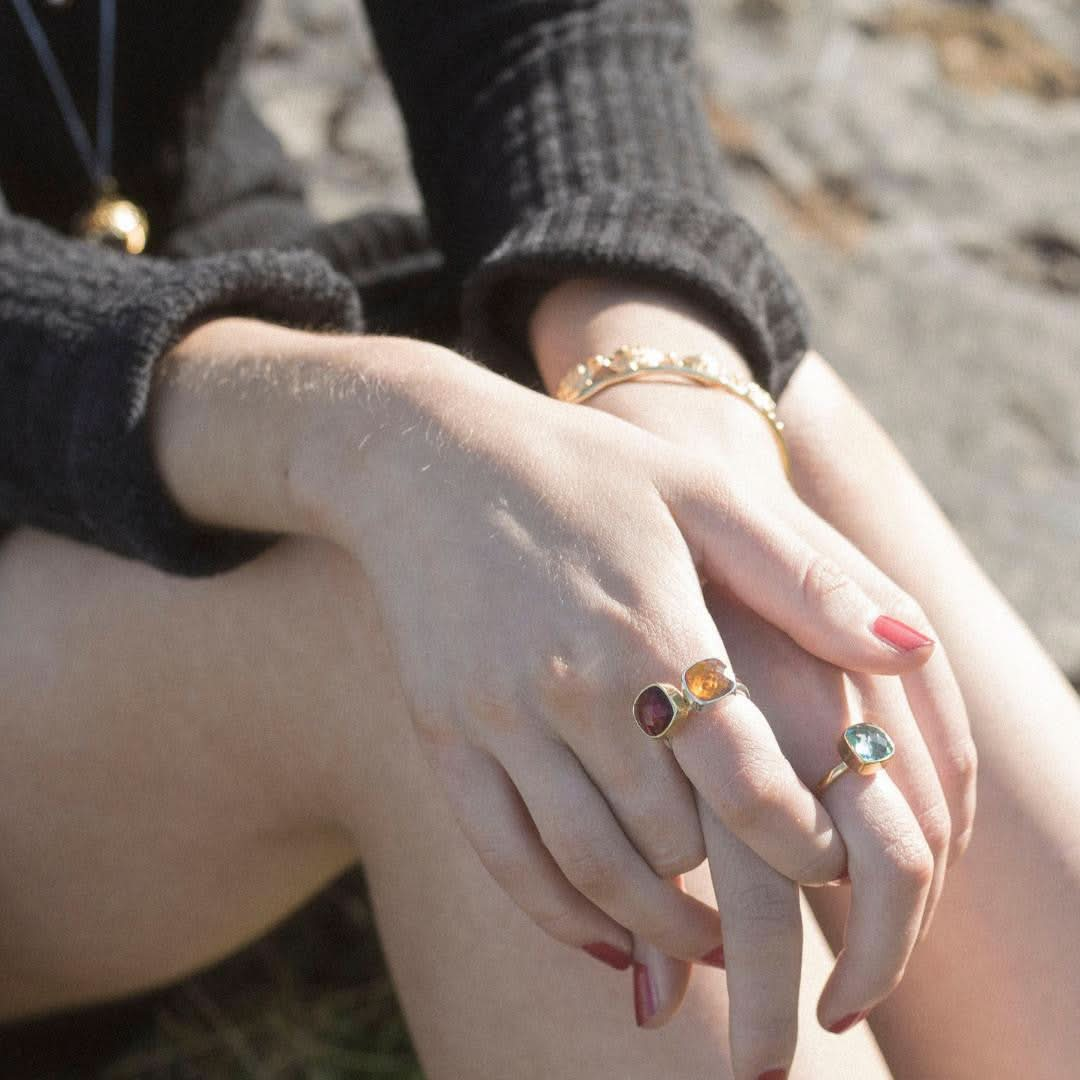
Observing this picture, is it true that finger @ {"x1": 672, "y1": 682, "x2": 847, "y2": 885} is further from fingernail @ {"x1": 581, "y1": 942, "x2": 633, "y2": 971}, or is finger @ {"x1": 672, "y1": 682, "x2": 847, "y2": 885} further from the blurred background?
the blurred background

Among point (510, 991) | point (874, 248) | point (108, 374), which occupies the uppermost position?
point (108, 374)

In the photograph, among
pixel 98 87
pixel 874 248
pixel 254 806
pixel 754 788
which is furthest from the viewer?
pixel 874 248

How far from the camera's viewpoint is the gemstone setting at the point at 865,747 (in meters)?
0.64

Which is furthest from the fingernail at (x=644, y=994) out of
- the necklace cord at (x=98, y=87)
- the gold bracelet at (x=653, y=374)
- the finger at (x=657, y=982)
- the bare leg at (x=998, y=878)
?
the necklace cord at (x=98, y=87)

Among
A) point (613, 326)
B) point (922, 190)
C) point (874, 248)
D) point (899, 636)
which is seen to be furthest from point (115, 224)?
point (922, 190)

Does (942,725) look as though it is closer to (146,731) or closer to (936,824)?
(936,824)

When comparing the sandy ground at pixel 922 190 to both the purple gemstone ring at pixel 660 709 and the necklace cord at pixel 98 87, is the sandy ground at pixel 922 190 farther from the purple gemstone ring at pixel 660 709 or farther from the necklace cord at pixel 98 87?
the purple gemstone ring at pixel 660 709

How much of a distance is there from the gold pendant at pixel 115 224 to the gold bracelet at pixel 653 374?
51 cm

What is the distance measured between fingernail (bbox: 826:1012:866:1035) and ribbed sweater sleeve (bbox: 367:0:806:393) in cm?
45

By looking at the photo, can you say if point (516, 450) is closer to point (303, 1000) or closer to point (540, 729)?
point (540, 729)

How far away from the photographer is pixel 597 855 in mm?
626

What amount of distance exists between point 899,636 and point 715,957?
0.20 m

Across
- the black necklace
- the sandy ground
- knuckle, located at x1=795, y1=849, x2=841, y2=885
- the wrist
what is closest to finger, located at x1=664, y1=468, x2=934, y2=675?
knuckle, located at x1=795, y1=849, x2=841, y2=885

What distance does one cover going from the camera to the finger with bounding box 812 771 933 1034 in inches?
24.4
